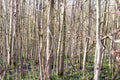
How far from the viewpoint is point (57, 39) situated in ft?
36.3

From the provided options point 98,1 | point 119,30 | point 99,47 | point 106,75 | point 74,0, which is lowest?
point 106,75

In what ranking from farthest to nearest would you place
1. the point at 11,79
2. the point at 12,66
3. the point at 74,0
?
the point at 74,0
the point at 12,66
the point at 11,79

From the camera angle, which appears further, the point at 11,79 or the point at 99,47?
the point at 11,79

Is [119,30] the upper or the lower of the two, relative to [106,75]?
upper

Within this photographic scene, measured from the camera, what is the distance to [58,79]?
334 inches

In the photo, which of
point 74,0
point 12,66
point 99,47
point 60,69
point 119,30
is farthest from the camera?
point 74,0

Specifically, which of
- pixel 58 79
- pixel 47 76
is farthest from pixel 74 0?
pixel 47 76

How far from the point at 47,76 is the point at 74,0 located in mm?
9415

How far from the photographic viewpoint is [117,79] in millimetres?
8398

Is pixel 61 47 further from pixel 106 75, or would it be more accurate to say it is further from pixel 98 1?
pixel 98 1

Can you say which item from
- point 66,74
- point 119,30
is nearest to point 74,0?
point 66,74

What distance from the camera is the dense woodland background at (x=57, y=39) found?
285cm

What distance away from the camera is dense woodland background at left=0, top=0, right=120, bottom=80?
112 inches

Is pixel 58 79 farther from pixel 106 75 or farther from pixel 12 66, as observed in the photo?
pixel 12 66
